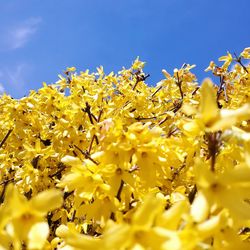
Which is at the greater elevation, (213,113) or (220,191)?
(213,113)

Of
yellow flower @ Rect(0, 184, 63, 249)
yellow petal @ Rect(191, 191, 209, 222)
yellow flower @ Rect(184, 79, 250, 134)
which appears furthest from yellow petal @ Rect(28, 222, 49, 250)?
yellow flower @ Rect(184, 79, 250, 134)

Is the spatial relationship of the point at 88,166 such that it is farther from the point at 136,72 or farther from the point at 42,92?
the point at 136,72

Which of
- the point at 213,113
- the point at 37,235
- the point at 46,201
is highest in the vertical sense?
the point at 213,113

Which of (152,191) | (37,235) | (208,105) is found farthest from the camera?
(152,191)

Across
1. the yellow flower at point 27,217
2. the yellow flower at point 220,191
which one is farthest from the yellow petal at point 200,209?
the yellow flower at point 27,217

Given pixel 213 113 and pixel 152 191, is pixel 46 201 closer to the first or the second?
pixel 213 113

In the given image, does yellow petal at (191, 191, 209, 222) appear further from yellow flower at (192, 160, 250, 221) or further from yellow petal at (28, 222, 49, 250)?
yellow petal at (28, 222, 49, 250)

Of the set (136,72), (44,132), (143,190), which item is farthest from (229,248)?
(136,72)

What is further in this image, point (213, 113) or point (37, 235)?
point (213, 113)

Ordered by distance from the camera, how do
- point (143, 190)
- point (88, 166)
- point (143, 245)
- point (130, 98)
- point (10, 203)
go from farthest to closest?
1. point (130, 98)
2. point (143, 190)
3. point (88, 166)
4. point (10, 203)
5. point (143, 245)

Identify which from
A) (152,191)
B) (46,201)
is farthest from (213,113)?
(152,191)

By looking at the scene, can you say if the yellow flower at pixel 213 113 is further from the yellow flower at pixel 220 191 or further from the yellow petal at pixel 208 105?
the yellow flower at pixel 220 191
